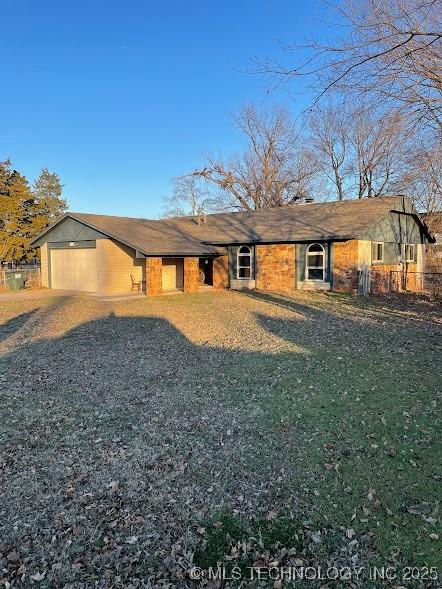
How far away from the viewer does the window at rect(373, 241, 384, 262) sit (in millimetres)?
18269

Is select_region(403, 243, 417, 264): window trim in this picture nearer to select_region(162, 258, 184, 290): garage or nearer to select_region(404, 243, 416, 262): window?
select_region(404, 243, 416, 262): window

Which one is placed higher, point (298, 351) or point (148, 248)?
point (148, 248)

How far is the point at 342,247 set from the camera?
17234 mm

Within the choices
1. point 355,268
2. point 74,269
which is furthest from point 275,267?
point 74,269

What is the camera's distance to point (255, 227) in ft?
70.2

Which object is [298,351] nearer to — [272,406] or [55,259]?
[272,406]

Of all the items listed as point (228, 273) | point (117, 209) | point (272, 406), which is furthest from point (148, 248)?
point (117, 209)

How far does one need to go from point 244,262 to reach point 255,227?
81.5 inches

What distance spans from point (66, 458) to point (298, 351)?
5.09 meters

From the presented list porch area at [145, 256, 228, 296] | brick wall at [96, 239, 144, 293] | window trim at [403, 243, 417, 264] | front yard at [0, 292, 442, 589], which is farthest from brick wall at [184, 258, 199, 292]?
front yard at [0, 292, 442, 589]

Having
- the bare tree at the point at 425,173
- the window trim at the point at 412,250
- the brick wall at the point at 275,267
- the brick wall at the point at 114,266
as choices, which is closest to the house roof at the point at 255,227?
the brick wall at the point at 275,267

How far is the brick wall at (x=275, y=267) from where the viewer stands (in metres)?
18.9

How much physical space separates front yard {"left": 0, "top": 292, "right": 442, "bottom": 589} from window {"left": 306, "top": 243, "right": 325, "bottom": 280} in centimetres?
987

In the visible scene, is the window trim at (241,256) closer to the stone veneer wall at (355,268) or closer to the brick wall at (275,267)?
the brick wall at (275,267)
